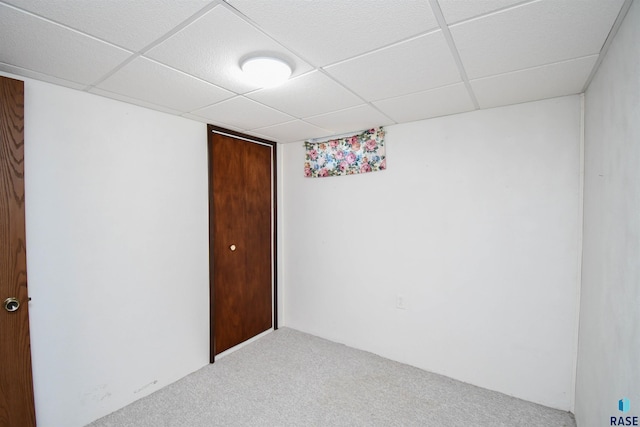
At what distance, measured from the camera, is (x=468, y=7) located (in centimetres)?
113

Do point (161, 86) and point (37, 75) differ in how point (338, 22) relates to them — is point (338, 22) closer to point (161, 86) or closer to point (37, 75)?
point (161, 86)

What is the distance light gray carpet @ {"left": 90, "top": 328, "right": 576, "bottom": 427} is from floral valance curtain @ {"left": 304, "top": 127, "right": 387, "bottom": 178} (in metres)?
1.87

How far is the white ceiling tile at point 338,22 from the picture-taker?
43.9 inches

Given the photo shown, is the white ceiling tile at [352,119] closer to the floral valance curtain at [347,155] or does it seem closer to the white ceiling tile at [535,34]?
the floral valance curtain at [347,155]

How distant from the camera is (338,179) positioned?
10.2 ft

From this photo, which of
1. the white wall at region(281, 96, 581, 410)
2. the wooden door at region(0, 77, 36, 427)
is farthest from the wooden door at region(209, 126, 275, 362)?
the wooden door at region(0, 77, 36, 427)

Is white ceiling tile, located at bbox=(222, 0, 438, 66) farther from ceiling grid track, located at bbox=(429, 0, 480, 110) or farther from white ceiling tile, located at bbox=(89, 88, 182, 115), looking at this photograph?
white ceiling tile, located at bbox=(89, 88, 182, 115)

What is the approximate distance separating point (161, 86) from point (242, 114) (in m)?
0.68

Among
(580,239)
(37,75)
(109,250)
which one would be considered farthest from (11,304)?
(580,239)

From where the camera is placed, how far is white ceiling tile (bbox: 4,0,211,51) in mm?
1104

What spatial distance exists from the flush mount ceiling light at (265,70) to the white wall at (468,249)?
1459 mm

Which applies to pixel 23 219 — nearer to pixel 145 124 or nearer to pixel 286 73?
pixel 145 124

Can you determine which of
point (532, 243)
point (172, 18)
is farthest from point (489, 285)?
point (172, 18)

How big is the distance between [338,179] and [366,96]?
1.18m
